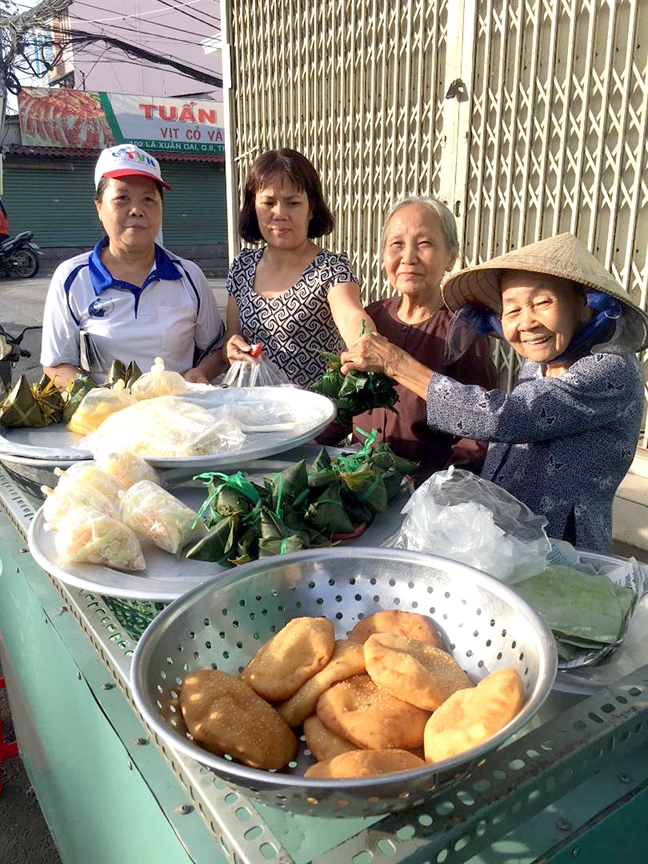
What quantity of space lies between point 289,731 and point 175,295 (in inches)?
81.6

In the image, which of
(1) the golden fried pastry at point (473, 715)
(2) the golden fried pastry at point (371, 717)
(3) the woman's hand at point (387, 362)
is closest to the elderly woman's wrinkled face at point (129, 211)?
(3) the woman's hand at point (387, 362)

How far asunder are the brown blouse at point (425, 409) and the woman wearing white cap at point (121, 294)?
0.74m

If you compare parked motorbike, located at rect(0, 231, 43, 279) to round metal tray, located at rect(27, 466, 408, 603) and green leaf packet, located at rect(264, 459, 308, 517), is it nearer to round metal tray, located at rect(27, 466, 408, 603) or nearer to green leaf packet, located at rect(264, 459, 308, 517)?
round metal tray, located at rect(27, 466, 408, 603)

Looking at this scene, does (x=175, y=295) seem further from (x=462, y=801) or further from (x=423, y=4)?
(x=423, y=4)

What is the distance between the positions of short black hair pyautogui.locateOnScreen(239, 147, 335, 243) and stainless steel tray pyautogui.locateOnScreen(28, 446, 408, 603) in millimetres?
1581

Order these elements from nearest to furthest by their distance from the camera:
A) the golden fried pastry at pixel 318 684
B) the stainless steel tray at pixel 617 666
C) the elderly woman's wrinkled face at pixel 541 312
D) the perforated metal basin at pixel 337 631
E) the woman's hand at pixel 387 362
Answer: the perforated metal basin at pixel 337 631
the golden fried pastry at pixel 318 684
the stainless steel tray at pixel 617 666
the elderly woman's wrinkled face at pixel 541 312
the woman's hand at pixel 387 362

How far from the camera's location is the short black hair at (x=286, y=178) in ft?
8.71

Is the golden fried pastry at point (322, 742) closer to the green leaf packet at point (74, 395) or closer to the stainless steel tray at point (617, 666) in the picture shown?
the stainless steel tray at point (617, 666)

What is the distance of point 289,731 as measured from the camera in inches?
37.4

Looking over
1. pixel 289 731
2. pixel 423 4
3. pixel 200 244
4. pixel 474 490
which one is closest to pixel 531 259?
pixel 474 490

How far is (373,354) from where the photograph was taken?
1.89 m

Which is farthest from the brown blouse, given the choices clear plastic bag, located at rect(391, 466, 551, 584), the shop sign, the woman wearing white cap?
the shop sign

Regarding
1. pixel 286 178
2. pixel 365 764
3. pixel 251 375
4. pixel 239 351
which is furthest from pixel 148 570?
pixel 286 178

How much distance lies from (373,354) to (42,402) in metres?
0.97
